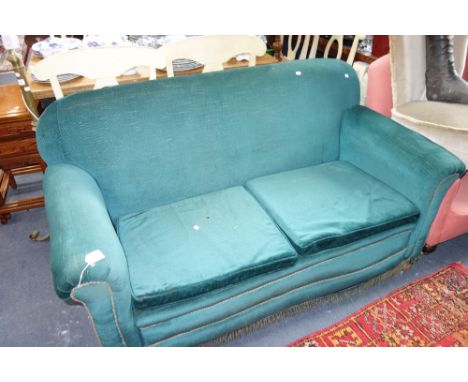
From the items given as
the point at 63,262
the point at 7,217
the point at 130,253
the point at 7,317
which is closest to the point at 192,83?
the point at 130,253

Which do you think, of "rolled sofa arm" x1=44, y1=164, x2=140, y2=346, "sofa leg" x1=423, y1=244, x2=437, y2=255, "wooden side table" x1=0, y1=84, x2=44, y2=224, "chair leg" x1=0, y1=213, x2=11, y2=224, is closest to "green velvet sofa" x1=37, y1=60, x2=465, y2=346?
"rolled sofa arm" x1=44, y1=164, x2=140, y2=346

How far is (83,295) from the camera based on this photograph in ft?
3.32

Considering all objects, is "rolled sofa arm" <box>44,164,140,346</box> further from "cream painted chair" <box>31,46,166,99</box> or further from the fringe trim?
"cream painted chair" <box>31,46,166,99</box>

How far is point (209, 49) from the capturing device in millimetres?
1715

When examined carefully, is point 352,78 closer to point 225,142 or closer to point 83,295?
point 225,142

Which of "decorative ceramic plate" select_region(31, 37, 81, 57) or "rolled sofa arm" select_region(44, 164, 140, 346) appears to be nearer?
"rolled sofa arm" select_region(44, 164, 140, 346)

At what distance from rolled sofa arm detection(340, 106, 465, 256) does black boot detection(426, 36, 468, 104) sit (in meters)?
0.31

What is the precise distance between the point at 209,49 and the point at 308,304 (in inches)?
51.3

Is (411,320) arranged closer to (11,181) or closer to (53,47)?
(53,47)

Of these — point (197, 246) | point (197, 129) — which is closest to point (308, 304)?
point (197, 246)

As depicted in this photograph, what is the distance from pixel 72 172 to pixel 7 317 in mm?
798

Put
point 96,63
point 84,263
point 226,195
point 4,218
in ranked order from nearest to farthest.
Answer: point 84,263 → point 96,63 → point 226,195 → point 4,218

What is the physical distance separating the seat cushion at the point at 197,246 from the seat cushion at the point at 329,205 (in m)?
0.07

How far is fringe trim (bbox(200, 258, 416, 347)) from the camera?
1.46m
